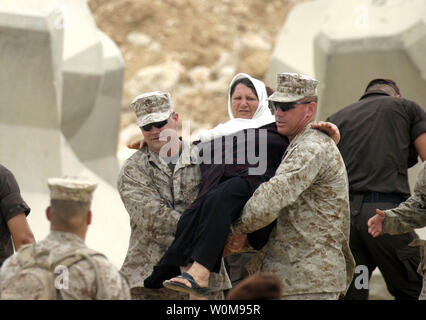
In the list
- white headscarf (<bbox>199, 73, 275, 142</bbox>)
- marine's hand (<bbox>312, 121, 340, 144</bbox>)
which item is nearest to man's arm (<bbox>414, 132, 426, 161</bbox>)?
white headscarf (<bbox>199, 73, 275, 142</bbox>)

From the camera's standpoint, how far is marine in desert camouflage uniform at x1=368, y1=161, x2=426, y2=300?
5047mm

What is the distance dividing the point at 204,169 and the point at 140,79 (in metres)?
20.2

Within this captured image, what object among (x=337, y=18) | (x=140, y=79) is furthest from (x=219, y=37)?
(x=337, y=18)

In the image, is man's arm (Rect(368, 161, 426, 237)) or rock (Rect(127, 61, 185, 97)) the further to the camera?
rock (Rect(127, 61, 185, 97))

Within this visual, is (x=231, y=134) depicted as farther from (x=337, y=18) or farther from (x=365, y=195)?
Answer: (x=337, y=18)

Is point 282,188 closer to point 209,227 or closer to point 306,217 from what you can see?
point 306,217

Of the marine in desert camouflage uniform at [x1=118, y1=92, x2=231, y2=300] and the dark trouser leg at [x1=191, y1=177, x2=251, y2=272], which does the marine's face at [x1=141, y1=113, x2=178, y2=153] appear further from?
the dark trouser leg at [x1=191, y1=177, x2=251, y2=272]

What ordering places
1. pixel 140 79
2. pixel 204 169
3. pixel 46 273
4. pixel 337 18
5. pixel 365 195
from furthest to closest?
1. pixel 140 79
2. pixel 337 18
3. pixel 365 195
4. pixel 204 169
5. pixel 46 273

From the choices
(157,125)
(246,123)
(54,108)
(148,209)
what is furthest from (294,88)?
(54,108)

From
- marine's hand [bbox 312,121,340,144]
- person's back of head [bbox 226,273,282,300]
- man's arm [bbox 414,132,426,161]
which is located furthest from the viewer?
man's arm [bbox 414,132,426,161]

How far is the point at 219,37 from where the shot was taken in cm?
2769

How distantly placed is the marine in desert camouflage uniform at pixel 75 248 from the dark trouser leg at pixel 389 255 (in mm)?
2542

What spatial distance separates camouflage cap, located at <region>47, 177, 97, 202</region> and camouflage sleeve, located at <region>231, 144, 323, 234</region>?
0.98m

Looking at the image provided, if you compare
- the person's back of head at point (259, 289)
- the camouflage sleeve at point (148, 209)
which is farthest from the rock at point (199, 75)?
the person's back of head at point (259, 289)
